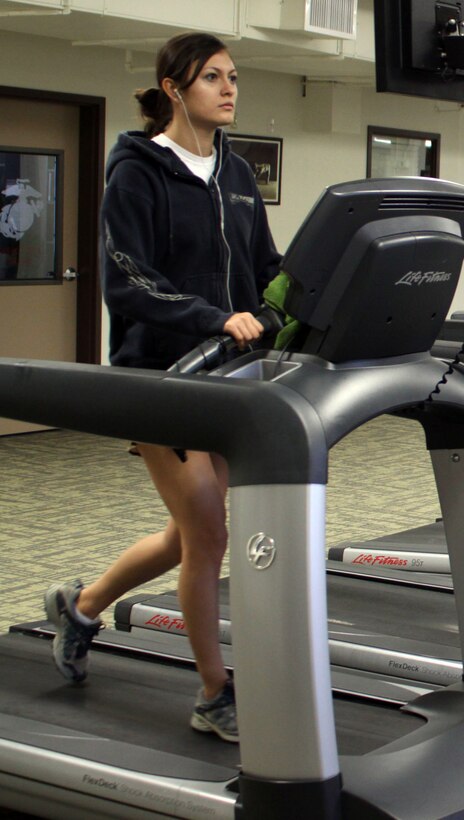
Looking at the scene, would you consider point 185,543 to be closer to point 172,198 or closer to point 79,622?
point 79,622

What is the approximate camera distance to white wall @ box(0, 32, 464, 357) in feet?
24.6

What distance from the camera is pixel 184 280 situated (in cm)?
269

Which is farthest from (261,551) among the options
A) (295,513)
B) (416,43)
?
(416,43)

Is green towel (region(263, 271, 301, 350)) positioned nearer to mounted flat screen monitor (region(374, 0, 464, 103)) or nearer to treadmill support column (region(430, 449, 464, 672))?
treadmill support column (region(430, 449, 464, 672))

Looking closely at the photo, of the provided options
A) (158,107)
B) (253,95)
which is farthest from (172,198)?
(253,95)

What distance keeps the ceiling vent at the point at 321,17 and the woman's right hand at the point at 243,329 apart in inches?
206

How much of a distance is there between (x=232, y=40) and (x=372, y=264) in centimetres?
548

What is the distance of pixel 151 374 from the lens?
2.25 metres

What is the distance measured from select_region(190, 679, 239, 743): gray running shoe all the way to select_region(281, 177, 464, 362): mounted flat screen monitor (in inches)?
29.2

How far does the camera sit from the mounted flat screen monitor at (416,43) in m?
3.62

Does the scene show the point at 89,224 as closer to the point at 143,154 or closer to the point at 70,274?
the point at 70,274

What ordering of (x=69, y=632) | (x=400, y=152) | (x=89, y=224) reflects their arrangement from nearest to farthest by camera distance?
(x=69, y=632)
(x=89, y=224)
(x=400, y=152)

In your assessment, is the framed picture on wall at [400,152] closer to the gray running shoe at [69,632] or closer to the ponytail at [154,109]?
the ponytail at [154,109]

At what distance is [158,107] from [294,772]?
1.51 m
